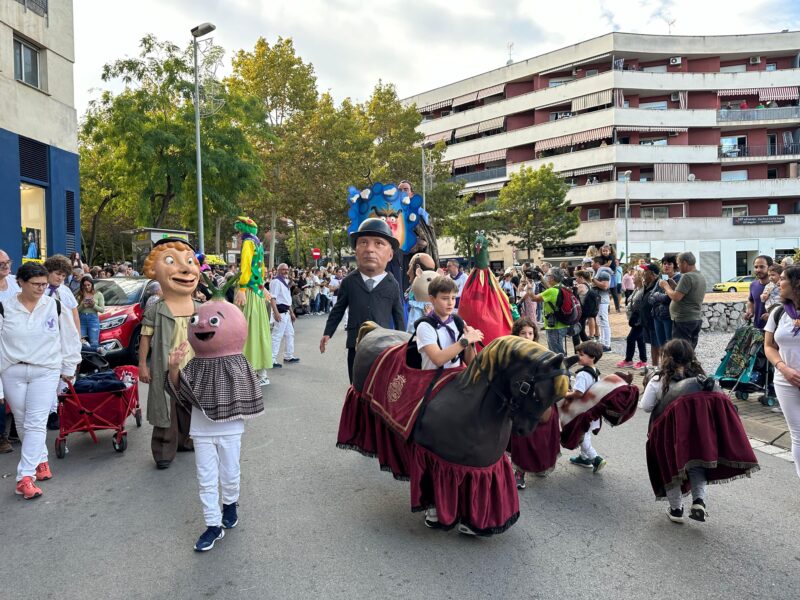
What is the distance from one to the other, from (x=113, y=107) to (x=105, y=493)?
17.8 meters

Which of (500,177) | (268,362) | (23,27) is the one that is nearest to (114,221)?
(23,27)

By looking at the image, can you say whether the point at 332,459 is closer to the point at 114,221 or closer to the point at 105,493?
the point at 105,493

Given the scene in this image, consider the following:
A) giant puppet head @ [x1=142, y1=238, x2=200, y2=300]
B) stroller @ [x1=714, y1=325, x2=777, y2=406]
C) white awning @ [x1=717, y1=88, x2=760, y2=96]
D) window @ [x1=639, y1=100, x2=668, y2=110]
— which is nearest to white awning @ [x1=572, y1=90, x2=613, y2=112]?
window @ [x1=639, y1=100, x2=668, y2=110]

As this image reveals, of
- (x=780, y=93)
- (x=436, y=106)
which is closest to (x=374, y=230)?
(x=780, y=93)

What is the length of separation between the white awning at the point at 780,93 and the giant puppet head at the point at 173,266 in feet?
153

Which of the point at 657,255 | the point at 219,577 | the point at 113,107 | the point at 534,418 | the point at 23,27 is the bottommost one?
the point at 219,577

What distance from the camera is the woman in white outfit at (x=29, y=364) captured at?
4.64 m

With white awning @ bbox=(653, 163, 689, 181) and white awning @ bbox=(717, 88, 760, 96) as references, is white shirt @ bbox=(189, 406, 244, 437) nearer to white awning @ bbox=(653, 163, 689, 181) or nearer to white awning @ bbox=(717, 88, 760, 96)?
white awning @ bbox=(653, 163, 689, 181)

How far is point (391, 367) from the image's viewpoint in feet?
13.5

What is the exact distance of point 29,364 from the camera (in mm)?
4672

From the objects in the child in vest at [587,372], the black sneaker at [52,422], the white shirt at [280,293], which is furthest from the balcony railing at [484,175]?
the child in vest at [587,372]

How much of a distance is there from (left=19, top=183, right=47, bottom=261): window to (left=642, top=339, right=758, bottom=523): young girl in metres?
17.2

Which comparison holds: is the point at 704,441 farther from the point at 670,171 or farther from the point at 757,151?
the point at 757,151

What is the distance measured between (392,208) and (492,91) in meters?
42.6
